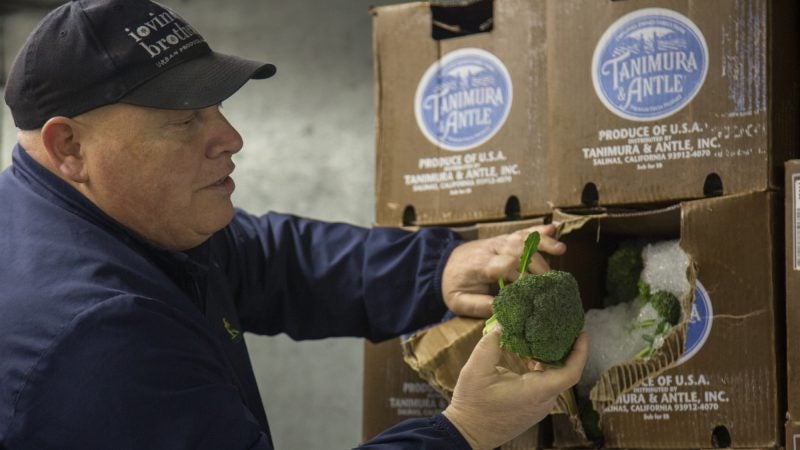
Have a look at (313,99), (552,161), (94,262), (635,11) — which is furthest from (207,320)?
(313,99)

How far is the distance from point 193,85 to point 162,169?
0.16 metres

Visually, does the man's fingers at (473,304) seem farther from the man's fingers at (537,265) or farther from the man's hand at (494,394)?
the man's hand at (494,394)

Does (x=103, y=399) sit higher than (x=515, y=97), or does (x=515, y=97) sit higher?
(x=515, y=97)

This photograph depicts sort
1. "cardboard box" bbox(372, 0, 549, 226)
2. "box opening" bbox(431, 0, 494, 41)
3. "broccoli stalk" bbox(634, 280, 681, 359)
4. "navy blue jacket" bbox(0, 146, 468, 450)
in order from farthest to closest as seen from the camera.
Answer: "box opening" bbox(431, 0, 494, 41) < "cardboard box" bbox(372, 0, 549, 226) < "broccoli stalk" bbox(634, 280, 681, 359) < "navy blue jacket" bbox(0, 146, 468, 450)

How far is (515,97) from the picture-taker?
225cm

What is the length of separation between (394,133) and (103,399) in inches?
39.7

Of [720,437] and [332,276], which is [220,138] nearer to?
[332,276]

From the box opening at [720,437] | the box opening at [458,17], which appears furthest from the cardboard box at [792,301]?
the box opening at [458,17]

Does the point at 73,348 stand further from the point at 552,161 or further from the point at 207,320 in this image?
the point at 552,161

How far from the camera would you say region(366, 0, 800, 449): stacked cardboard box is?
6.47 ft

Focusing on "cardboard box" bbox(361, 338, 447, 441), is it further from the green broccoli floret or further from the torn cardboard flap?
the green broccoli floret

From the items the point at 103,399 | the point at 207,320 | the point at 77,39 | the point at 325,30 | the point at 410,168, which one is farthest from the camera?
the point at 325,30

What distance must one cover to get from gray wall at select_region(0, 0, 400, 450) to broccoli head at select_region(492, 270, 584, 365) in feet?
6.45

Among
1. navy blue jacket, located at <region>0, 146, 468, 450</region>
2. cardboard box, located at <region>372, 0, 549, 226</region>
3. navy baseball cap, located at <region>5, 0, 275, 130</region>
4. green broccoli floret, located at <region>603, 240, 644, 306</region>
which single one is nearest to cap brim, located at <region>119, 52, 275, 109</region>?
navy baseball cap, located at <region>5, 0, 275, 130</region>
